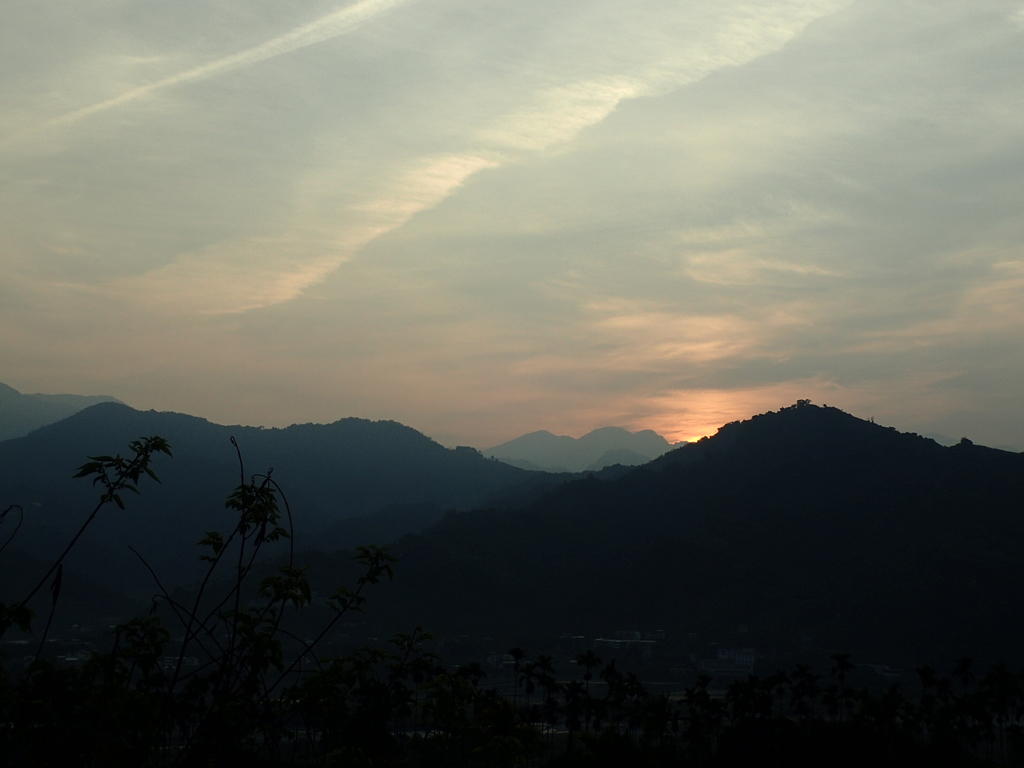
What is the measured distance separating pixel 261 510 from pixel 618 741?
56152 mm

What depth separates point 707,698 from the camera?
319ft

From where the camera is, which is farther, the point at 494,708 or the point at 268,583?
the point at 494,708

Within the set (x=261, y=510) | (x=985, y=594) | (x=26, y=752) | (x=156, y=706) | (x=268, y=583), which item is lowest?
(x=985, y=594)

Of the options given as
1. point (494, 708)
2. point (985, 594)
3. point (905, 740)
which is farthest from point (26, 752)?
point (985, 594)

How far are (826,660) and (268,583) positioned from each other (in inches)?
7999

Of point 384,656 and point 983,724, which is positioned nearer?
point 384,656

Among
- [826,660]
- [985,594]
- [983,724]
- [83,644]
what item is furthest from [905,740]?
[83,644]

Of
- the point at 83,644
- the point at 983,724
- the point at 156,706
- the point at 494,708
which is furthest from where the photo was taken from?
the point at 83,644

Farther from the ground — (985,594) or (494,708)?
(494,708)

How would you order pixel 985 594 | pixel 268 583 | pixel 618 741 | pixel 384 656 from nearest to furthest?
pixel 268 583, pixel 384 656, pixel 618 741, pixel 985 594

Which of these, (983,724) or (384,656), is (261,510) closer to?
(384,656)

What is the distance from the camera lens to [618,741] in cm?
6012

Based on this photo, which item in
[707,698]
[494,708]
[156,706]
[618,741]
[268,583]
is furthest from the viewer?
[707,698]

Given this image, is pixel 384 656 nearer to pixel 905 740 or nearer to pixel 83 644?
pixel 905 740
